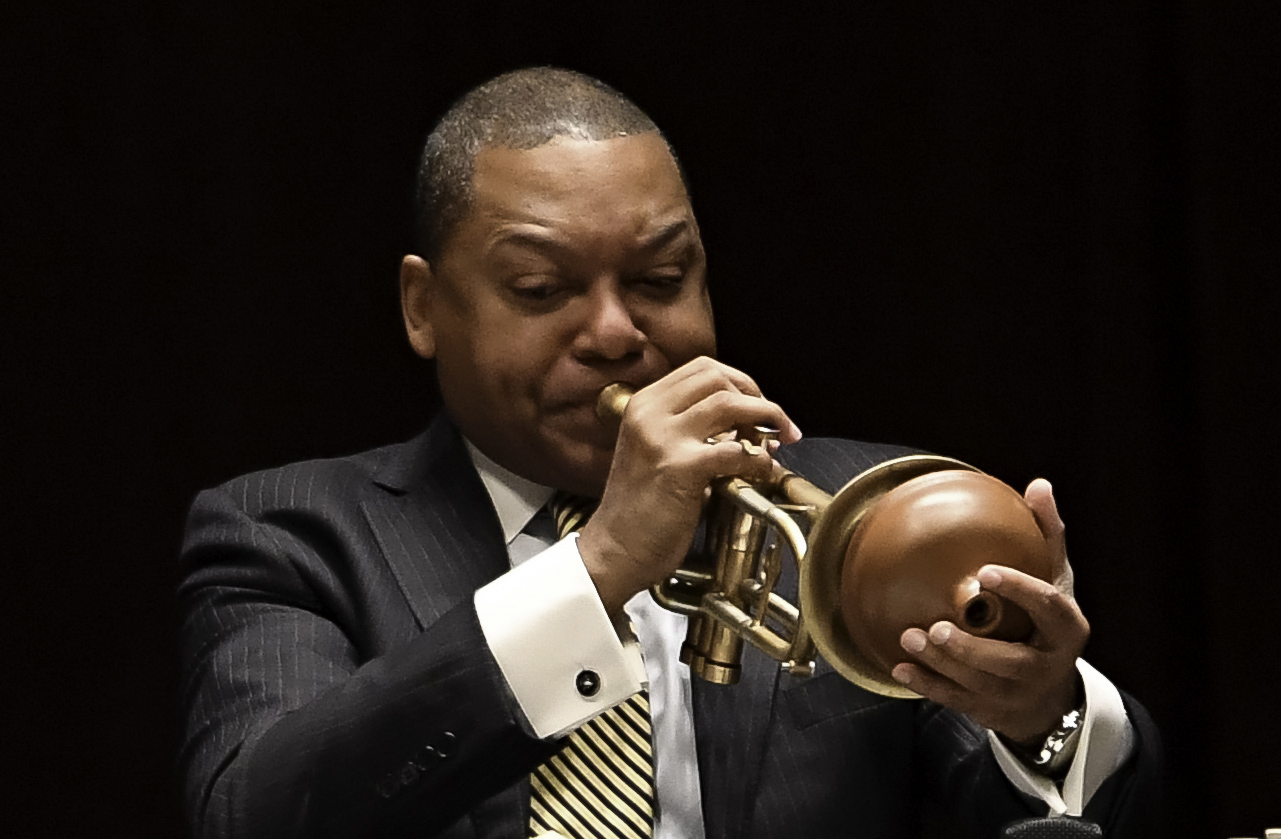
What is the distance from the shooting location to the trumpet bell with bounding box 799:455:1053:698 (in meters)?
1.63

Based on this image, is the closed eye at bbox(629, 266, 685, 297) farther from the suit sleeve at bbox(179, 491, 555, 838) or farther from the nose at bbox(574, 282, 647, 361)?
the suit sleeve at bbox(179, 491, 555, 838)

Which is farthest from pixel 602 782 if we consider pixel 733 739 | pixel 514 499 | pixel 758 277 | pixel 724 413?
pixel 758 277

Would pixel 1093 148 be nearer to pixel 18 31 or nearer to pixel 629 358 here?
pixel 629 358

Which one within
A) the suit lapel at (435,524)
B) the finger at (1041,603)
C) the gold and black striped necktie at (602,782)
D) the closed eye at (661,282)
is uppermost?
the closed eye at (661,282)

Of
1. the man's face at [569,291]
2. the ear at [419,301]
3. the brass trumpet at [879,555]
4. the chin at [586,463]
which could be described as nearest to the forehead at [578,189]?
the man's face at [569,291]

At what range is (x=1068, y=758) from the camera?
2033 millimetres

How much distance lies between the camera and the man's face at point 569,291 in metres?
2.19

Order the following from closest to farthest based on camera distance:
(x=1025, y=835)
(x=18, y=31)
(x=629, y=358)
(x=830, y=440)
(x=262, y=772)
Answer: (x=1025, y=835) → (x=262, y=772) → (x=629, y=358) → (x=830, y=440) → (x=18, y=31)

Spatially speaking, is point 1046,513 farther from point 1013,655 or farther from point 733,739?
point 733,739

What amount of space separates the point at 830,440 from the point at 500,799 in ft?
2.24

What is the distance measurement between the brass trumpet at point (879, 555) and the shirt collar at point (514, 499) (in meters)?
0.42

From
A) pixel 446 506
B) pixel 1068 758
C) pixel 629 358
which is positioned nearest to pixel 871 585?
pixel 1068 758

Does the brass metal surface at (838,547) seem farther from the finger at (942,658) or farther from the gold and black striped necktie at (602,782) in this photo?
the gold and black striped necktie at (602,782)

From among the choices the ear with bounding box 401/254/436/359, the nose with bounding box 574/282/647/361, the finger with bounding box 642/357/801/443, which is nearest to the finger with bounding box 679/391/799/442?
the finger with bounding box 642/357/801/443
